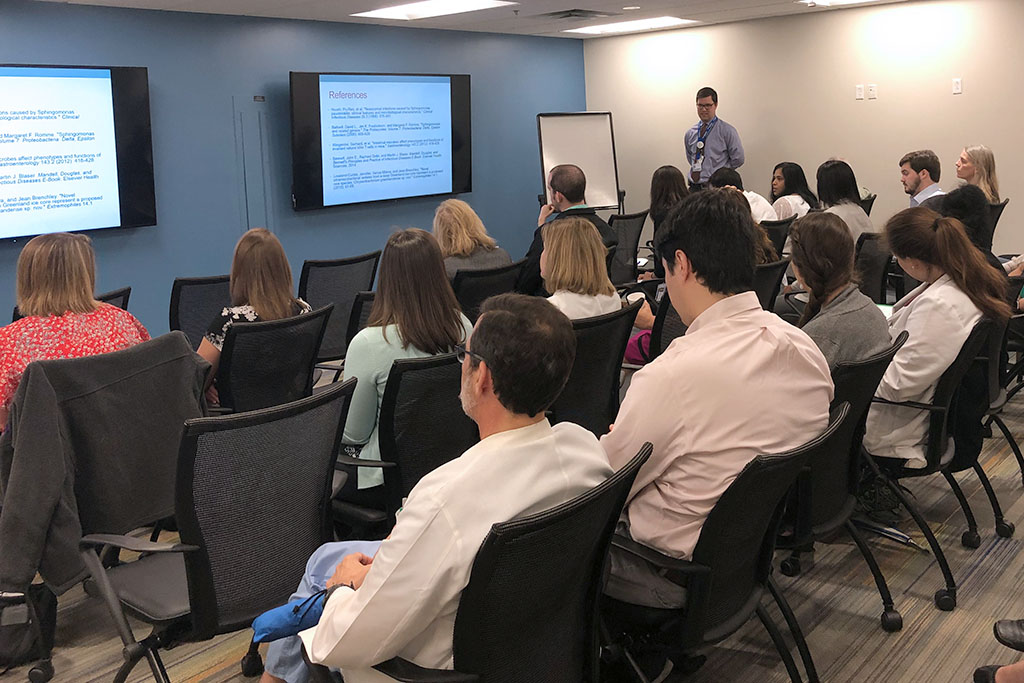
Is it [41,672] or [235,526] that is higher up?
[235,526]

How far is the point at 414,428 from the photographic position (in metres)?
2.74

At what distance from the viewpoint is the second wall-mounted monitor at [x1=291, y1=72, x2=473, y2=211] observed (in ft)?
26.2

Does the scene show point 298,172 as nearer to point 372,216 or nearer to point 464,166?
point 372,216

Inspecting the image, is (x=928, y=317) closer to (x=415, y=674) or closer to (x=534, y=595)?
(x=534, y=595)

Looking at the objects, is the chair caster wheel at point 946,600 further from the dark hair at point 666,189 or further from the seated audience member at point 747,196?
the seated audience member at point 747,196

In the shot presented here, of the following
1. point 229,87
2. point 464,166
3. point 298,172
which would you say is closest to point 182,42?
point 229,87

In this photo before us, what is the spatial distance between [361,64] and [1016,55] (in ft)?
18.5

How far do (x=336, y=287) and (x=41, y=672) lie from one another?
8.35 feet

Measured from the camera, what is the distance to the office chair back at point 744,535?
76.7 inches

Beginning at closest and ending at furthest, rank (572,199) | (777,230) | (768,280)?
1. (768,280)
2. (572,199)
3. (777,230)

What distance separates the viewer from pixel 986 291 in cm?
344

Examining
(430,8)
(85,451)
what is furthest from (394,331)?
(430,8)

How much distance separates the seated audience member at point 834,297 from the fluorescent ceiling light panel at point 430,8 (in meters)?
4.87

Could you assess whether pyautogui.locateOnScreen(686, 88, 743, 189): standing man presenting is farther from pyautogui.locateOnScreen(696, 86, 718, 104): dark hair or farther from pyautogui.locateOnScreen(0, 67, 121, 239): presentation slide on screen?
pyautogui.locateOnScreen(0, 67, 121, 239): presentation slide on screen
